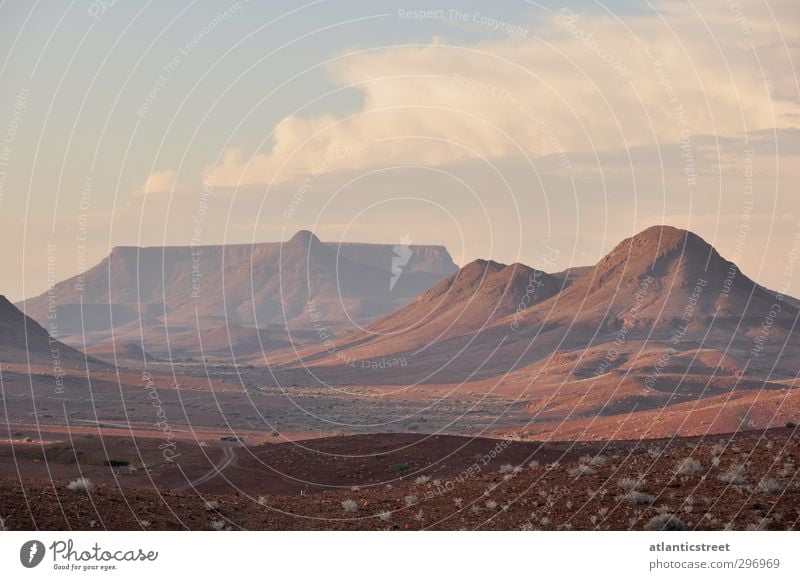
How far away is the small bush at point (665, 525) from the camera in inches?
904

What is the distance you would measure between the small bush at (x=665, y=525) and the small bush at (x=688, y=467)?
15.4 ft

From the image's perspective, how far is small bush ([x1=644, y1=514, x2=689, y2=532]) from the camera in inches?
904

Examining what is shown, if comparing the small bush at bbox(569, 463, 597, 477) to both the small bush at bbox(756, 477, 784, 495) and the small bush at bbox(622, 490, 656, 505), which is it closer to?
the small bush at bbox(622, 490, 656, 505)

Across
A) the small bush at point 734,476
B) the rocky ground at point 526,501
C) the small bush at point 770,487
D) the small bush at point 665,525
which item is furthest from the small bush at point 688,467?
the small bush at point 665,525

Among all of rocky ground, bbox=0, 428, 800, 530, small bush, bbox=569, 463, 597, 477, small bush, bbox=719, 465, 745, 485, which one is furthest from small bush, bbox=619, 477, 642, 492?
small bush, bbox=719, 465, 745, 485

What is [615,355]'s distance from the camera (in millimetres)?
148000

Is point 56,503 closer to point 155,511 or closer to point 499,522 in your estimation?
point 155,511

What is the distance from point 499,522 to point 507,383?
4910 inches

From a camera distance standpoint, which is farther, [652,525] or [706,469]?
[706,469]

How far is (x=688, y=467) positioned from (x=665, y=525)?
213 inches

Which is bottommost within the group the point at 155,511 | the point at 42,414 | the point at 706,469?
the point at 42,414

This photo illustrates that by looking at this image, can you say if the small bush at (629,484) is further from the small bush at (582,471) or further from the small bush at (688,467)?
the small bush at (582,471)

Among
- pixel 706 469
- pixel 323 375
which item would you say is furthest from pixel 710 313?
pixel 706 469

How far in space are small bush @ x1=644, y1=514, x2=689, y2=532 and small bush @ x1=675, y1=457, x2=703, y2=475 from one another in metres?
4.68
